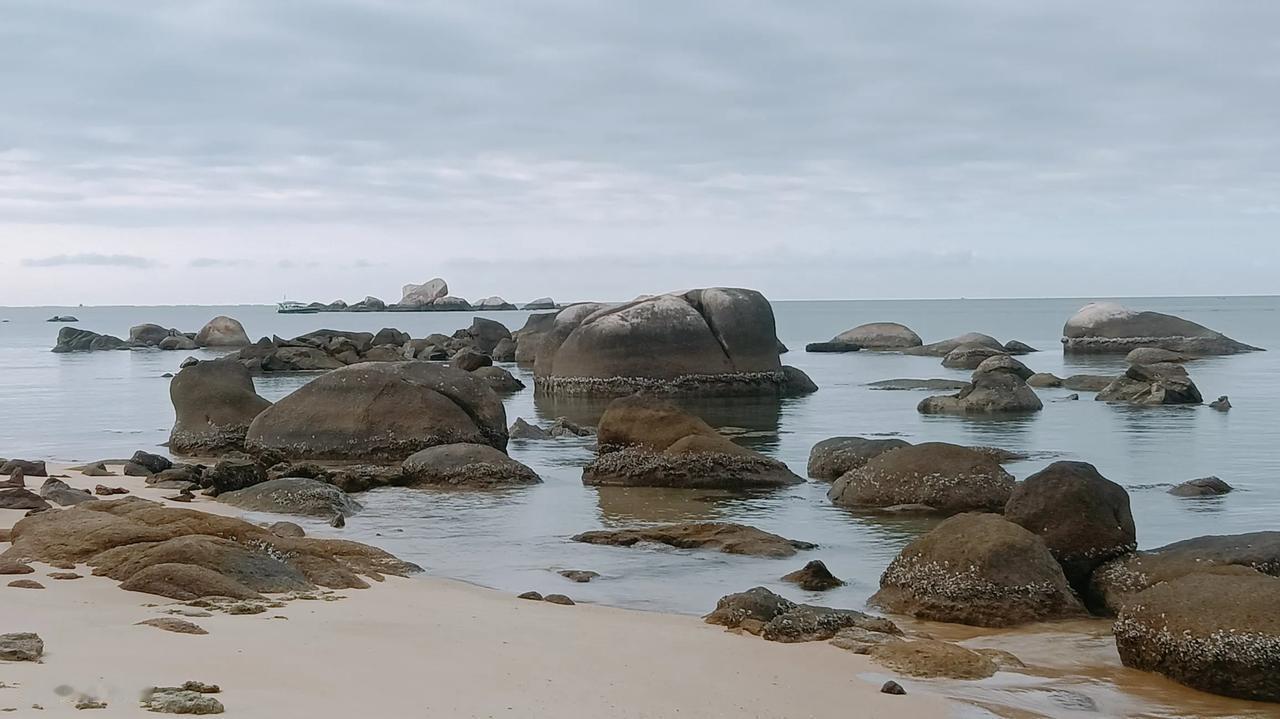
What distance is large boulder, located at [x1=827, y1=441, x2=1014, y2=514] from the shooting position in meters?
15.4

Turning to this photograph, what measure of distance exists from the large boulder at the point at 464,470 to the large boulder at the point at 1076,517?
8.04 metres

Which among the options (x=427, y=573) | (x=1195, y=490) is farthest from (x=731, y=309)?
(x=427, y=573)

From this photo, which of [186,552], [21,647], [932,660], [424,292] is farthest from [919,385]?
[424,292]

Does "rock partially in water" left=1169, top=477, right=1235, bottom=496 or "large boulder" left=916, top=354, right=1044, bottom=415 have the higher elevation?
"large boulder" left=916, top=354, right=1044, bottom=415

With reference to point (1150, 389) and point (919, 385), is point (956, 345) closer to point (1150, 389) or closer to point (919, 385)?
point (919, 385)

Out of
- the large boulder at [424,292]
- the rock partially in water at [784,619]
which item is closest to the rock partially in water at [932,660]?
the rock partially in water at [784,619]

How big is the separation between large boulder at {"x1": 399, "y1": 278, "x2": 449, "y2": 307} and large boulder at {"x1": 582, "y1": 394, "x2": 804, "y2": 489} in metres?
159

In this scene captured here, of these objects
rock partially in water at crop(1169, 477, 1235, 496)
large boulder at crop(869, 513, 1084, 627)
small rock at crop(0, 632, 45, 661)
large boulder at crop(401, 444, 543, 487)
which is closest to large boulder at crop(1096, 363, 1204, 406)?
rock partially in water at crop(1169, 477, 1235, 496)

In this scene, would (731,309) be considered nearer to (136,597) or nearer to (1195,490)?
(1195,490)

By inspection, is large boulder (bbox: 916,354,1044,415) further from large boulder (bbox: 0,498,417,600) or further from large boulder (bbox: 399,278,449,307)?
large boulder (bbox: 399,278,449,307)

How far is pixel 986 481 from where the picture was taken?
610 inches

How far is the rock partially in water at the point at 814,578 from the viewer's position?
1110 cm

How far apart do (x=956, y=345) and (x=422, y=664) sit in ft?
172

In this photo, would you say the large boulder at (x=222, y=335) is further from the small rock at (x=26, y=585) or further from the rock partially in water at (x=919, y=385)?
the small rock at (x=26, y=585)
